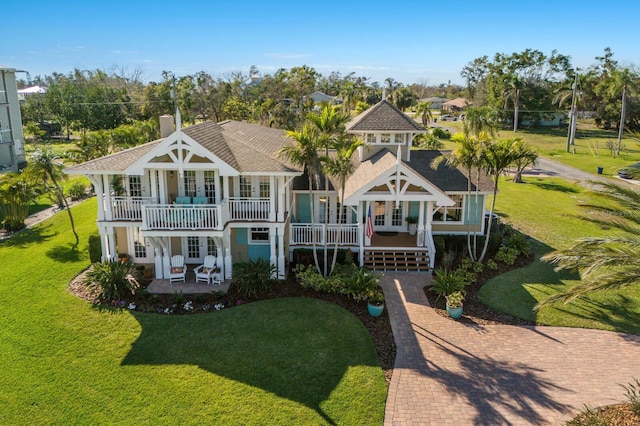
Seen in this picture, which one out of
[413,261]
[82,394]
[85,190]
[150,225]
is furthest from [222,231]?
[85,190]

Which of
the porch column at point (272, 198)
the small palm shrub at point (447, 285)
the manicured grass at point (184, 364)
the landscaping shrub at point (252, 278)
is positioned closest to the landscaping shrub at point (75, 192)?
the manicured grass at point (184, 364)

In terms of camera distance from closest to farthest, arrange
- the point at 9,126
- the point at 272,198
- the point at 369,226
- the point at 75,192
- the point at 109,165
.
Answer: the point at 109,165, the point at 272,198, the point at 369,226, the point at 75,192, the point at 9,126

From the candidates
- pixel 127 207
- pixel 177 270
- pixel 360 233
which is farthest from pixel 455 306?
pixel 127 207

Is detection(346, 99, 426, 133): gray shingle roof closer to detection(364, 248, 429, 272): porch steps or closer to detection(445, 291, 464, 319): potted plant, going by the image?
detection(364, 248, 429, 272): porch steps

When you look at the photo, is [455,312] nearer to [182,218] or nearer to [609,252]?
[609,252]

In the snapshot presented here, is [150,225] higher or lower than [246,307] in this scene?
higher

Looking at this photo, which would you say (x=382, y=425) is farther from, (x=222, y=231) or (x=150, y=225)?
(x=150, y=225)
